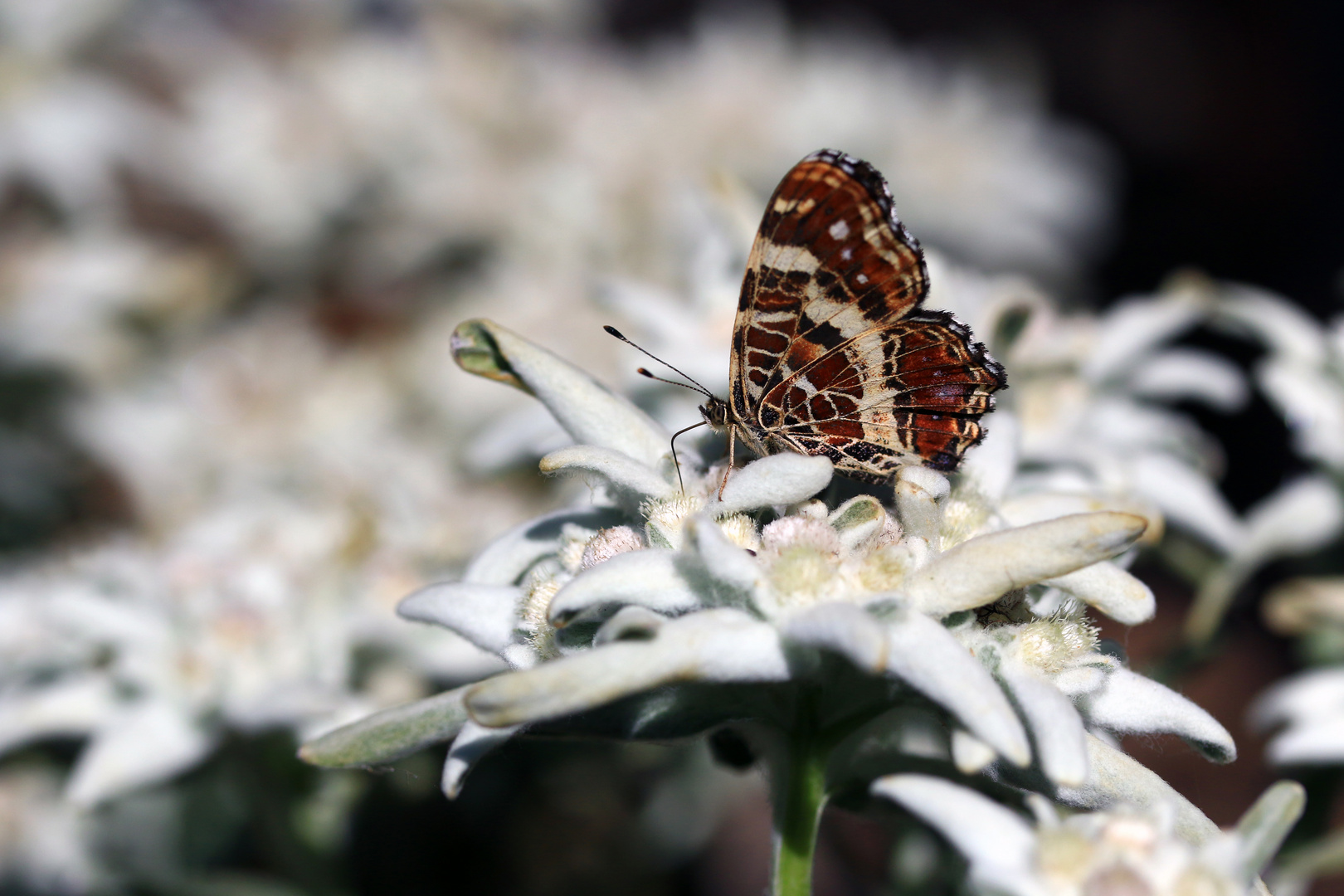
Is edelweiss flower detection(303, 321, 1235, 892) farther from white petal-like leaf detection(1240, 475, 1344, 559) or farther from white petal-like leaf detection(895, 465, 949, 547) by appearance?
white petal-like leaf detection(1240, 475, 1344, 559)

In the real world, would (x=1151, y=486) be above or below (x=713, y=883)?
above

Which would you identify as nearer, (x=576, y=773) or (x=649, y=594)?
(x=649, y=594)

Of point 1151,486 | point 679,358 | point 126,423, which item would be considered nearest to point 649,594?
point 679,358

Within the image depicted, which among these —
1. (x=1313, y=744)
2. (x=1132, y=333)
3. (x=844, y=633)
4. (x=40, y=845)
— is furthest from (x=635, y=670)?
(x=40, y=845)

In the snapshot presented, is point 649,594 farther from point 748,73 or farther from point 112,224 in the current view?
point 748,73

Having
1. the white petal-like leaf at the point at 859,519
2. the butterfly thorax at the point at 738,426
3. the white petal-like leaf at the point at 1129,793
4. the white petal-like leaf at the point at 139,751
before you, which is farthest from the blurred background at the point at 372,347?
the white petal-like leaf at the point at 859,519

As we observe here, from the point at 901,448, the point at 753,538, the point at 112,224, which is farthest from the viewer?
the point at 112,224
